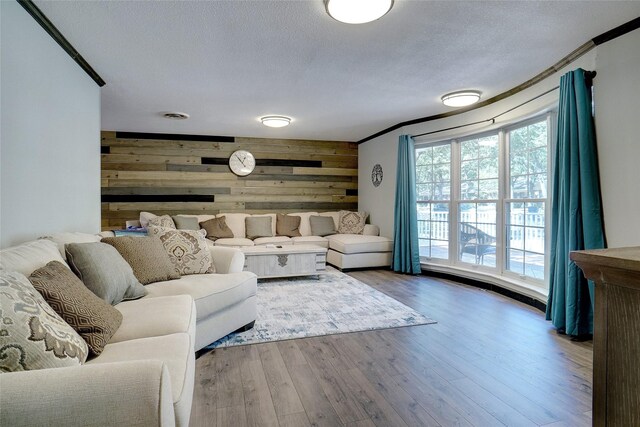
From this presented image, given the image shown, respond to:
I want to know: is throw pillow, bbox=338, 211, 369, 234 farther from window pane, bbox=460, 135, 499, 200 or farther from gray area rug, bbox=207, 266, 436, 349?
window pane, bbox=460, 135, 499, 200

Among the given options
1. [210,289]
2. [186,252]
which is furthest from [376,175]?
[210,289]

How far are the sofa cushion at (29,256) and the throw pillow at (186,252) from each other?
100 centimetres

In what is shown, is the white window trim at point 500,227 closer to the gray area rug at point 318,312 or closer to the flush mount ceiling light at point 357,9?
the gray area rug at point 318,312

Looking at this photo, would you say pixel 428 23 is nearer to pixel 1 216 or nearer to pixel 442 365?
pixel 442 365

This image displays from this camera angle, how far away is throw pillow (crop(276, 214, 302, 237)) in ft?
19.9

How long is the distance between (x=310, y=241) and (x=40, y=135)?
13.4 feet

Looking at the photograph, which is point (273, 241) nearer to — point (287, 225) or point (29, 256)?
point (287, 225)

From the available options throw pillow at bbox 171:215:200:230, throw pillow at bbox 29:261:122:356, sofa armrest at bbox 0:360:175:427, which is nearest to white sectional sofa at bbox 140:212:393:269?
throw pillow at bbox 171:215:200:230

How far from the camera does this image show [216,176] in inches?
243

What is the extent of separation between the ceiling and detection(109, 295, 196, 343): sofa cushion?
5.99 feet

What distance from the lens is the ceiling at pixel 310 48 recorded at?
218 cm

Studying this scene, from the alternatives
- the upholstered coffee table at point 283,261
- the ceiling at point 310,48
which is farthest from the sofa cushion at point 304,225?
the ceiling at point 310,48

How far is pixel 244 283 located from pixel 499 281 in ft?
9.73

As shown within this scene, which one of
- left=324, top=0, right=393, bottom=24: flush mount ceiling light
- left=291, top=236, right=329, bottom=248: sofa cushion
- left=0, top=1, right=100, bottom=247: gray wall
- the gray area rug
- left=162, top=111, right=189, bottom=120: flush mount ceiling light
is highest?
left=162, top=111, right=189, bottom=120: flush mount ceiling light
